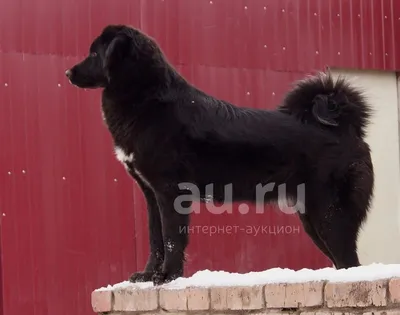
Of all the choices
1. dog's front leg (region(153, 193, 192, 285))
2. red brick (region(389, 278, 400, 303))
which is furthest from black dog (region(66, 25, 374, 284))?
red brick (region(389, 278, 400, 303))

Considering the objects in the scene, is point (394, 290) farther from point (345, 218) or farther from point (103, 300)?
point (103, 300)

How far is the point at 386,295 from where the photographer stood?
291 cm

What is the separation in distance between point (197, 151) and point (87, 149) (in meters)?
2.86

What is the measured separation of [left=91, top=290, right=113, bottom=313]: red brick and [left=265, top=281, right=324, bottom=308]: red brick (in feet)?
2.89

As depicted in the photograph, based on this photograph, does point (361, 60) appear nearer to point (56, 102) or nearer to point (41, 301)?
point (56, 102)

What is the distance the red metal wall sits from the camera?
602cm

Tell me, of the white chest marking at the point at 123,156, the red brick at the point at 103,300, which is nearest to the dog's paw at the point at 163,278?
the red brick at the point at 103,300

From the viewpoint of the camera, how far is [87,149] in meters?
6.31

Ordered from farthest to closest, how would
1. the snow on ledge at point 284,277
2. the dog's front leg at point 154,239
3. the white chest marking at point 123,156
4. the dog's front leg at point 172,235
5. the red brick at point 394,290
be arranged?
the dog's front leg at point 154,239
the white chest marking at point 123,156
the dog's front leg at point 172,235
the snow on ledge at point 284,277
the red brick at point 394,290

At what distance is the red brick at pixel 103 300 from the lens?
3688 millimetres

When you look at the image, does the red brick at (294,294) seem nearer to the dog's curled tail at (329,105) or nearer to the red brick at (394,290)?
the red brick at (394,290)

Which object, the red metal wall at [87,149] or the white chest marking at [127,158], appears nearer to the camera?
the white chest marking at [127,158]

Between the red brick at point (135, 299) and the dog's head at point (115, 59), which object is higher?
the dog's head at point (115, 59)

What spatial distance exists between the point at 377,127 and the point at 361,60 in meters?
0.74
